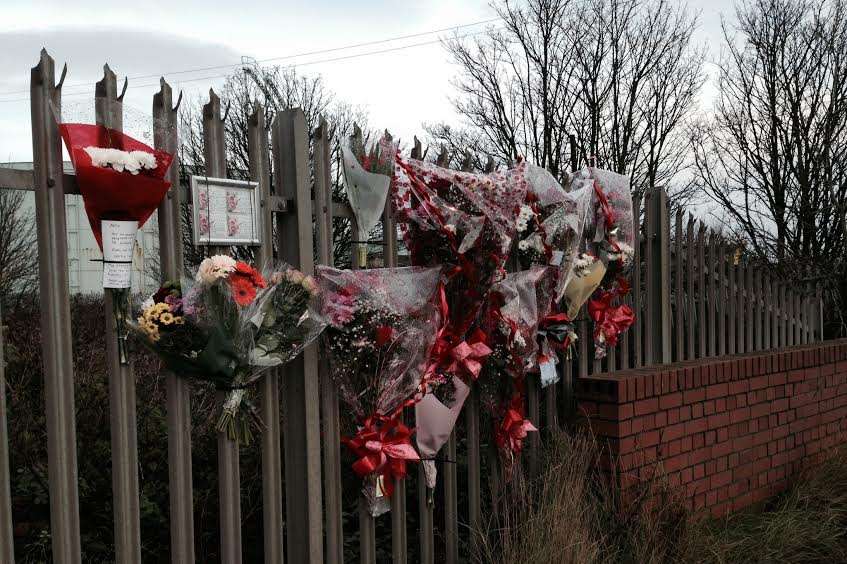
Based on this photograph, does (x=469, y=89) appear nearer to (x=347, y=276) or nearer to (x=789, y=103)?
(x=789, y=103)

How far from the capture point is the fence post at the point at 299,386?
9.46 ft

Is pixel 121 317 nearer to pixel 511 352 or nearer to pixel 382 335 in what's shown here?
pixel 382 335

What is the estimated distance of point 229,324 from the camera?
243 centimetres

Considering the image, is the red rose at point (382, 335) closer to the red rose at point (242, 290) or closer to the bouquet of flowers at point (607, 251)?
the red rose at point (242, 290)

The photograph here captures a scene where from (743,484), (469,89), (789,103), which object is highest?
(469,89)

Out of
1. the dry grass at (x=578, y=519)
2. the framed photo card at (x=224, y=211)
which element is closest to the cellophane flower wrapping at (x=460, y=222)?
Answer: the framed photo card at (x=224, y=211)

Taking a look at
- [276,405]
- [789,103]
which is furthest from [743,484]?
[789,103]

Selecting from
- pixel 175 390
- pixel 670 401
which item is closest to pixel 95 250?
pixel 175 390

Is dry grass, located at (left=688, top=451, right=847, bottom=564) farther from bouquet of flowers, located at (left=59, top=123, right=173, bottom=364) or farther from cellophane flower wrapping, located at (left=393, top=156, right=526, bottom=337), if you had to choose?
bouquet of flowers, located at (left=59, top=123, right=173, bottom=364)

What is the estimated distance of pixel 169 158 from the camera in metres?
2.40

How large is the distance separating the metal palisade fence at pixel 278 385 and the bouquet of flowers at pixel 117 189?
53 millimetres

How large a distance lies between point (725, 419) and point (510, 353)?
1.95 meters

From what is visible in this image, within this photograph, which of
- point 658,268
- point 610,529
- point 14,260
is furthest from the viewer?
point 14,260

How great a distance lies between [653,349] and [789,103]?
783 cm
